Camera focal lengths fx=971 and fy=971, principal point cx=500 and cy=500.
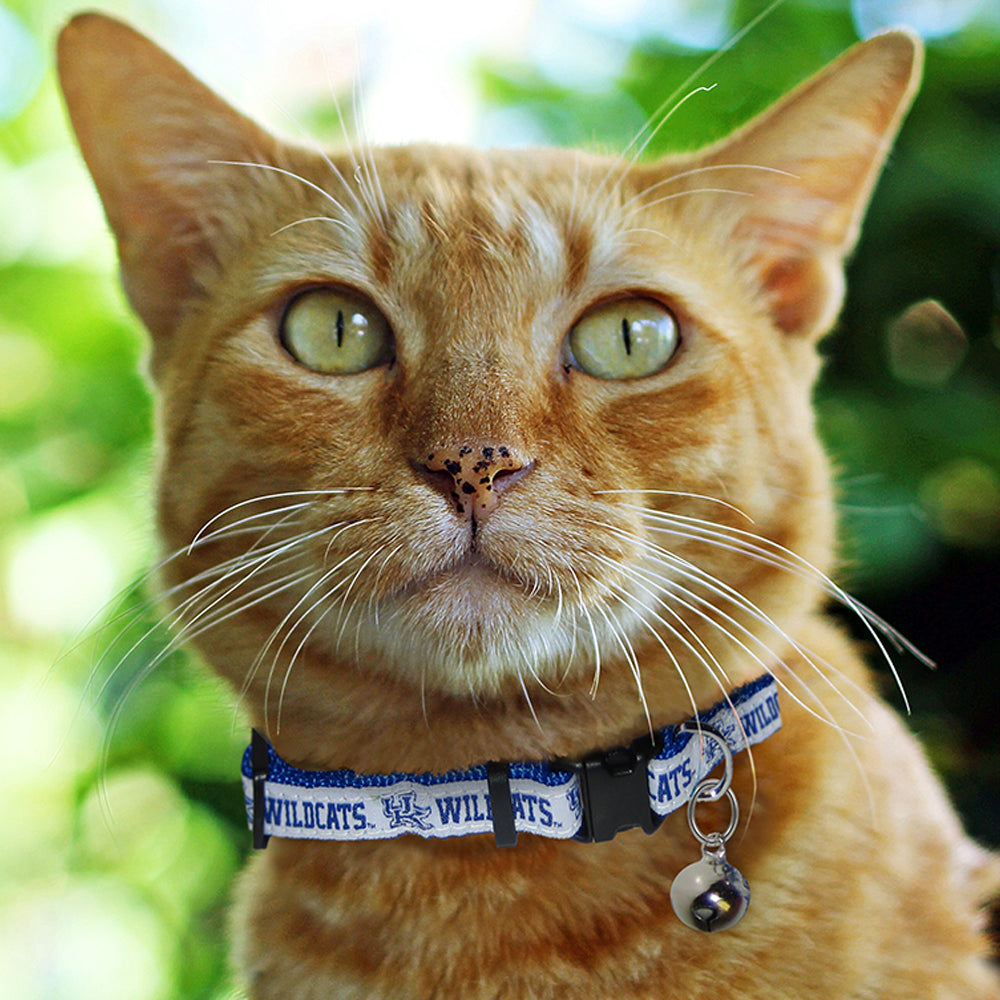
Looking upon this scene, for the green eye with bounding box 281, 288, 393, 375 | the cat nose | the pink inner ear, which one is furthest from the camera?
the pink inner ear

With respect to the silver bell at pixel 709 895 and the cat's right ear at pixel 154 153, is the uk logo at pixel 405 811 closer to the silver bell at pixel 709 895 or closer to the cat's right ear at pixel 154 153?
the silver bell at pixel 709 895

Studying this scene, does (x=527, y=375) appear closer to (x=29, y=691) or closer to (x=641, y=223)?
(x=641, y=223)

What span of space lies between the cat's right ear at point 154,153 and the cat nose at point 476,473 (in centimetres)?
37

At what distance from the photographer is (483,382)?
69 cm

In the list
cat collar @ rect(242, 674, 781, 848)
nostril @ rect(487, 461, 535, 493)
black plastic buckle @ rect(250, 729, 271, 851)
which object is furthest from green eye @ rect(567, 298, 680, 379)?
black plastic buckle @ rect(250, 729, 271, 851)

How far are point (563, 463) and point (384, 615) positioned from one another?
0.54ft

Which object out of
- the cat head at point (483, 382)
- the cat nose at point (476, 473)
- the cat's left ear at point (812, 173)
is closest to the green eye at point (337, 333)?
the cat head at point (483, 382)

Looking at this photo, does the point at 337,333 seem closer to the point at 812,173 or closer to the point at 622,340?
the point at 622,340

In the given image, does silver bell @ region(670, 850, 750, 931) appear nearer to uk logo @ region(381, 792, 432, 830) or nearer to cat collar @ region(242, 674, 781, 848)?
cat collar @ region(242, 674, 781, 848)

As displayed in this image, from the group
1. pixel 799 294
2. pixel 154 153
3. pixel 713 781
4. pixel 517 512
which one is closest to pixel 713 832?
pixel 713 781

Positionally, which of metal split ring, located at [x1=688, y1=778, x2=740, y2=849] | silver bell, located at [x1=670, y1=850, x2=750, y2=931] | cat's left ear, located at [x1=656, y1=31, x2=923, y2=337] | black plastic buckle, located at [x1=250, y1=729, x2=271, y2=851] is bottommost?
silver bell, located at [x1=670, y1=850, x2=750, y2=931]

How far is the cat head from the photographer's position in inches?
26.4

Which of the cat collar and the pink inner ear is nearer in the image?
the cat collar

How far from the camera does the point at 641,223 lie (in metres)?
0.82
